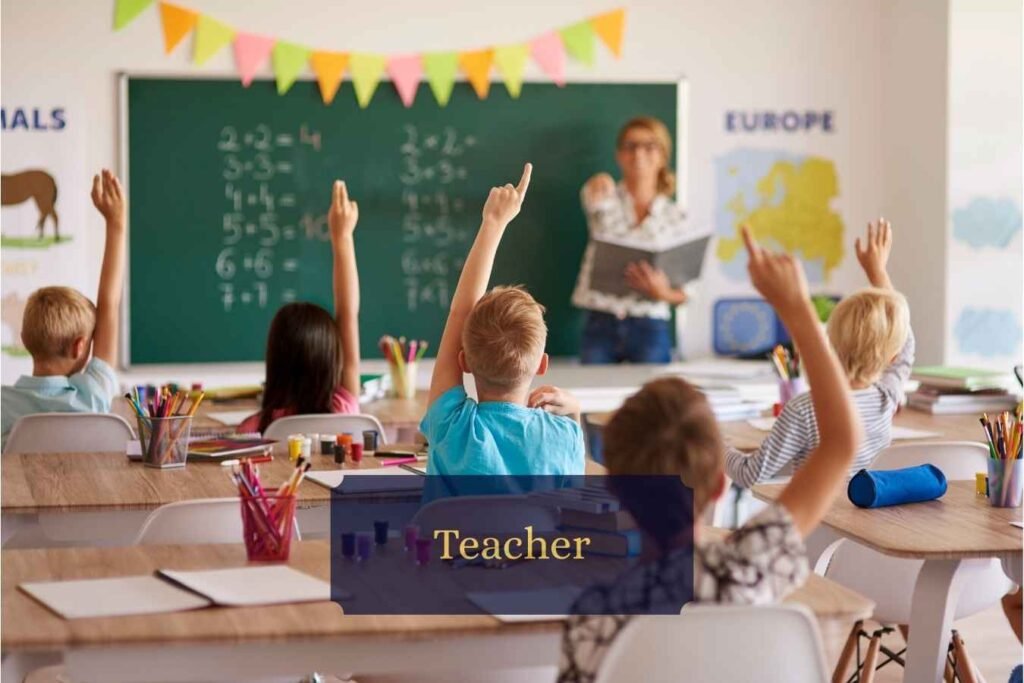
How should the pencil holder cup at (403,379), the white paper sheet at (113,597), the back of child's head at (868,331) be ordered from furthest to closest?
the pencil holder cup at (403,379), the back of child's head at (868,331), the white paper sheet at (113,597)

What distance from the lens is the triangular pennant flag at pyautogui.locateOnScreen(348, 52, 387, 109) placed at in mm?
6223

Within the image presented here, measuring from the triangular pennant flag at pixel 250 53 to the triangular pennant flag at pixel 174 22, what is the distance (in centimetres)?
21

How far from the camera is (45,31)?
19.6 feet

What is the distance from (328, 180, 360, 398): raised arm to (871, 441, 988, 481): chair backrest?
1.48m

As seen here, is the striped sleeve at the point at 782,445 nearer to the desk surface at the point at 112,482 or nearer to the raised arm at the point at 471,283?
the desk surface at the point at 112,482

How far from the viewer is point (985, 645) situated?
13.1 ft

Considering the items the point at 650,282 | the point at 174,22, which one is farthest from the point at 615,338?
the point at 174,22

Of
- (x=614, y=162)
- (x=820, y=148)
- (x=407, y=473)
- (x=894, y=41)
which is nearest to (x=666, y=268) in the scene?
(x=614, y=162)

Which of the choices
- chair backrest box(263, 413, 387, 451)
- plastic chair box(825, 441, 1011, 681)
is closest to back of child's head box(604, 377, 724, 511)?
plastic chair box(825, 441, 1011, 681)

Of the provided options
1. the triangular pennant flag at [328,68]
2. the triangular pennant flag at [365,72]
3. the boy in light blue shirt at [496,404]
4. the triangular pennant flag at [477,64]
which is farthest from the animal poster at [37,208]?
the boy in light blue shirt at [496,404]

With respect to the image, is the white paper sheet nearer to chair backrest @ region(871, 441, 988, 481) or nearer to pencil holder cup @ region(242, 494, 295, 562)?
pencil holder cup @ region(242, 494, 295, 562)

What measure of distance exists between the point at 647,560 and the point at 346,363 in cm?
230

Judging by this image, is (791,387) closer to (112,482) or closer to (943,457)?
(943,457)

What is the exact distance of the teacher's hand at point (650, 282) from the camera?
249 inches
